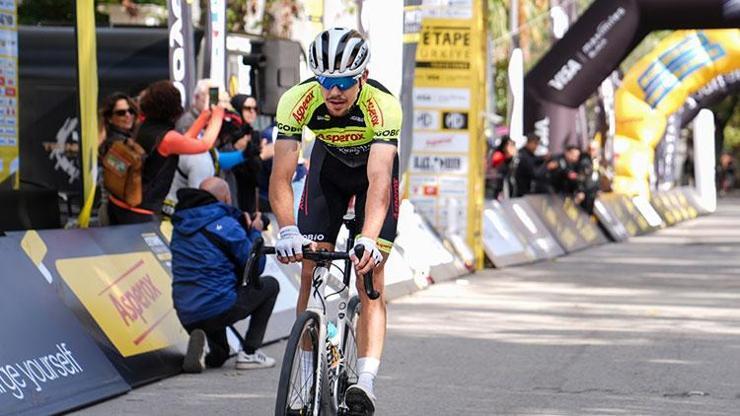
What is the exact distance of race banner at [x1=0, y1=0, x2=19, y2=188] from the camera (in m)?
10.7

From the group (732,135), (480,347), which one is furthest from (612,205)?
(732,135)

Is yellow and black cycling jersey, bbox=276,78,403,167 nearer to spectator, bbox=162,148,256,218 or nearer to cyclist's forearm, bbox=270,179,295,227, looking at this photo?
cyclist's forearm, bbox=270,179,295,227

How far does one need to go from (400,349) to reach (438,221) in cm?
817

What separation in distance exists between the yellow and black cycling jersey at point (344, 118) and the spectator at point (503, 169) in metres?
18.7

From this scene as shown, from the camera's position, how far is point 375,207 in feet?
24.0

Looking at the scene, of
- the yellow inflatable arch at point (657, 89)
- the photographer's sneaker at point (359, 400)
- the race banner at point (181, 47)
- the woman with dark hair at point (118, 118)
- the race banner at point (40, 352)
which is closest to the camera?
the photographer's sneaker at point (359, 400)

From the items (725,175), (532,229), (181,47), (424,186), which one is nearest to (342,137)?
(181,47)

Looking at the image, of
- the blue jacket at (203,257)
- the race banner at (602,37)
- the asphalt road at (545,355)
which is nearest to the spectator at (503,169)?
the race banner at (602,37)

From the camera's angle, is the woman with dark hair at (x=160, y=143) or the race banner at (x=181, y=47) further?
the race banner at (x=181, y=47)

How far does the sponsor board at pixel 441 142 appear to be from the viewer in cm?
2027

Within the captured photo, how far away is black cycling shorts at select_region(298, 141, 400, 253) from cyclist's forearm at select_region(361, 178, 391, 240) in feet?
1.23

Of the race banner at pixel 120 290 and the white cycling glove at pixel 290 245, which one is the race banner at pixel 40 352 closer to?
the race banner at pixel 120 290

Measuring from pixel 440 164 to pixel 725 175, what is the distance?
174 ft

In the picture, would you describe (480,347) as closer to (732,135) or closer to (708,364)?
(708,364)
